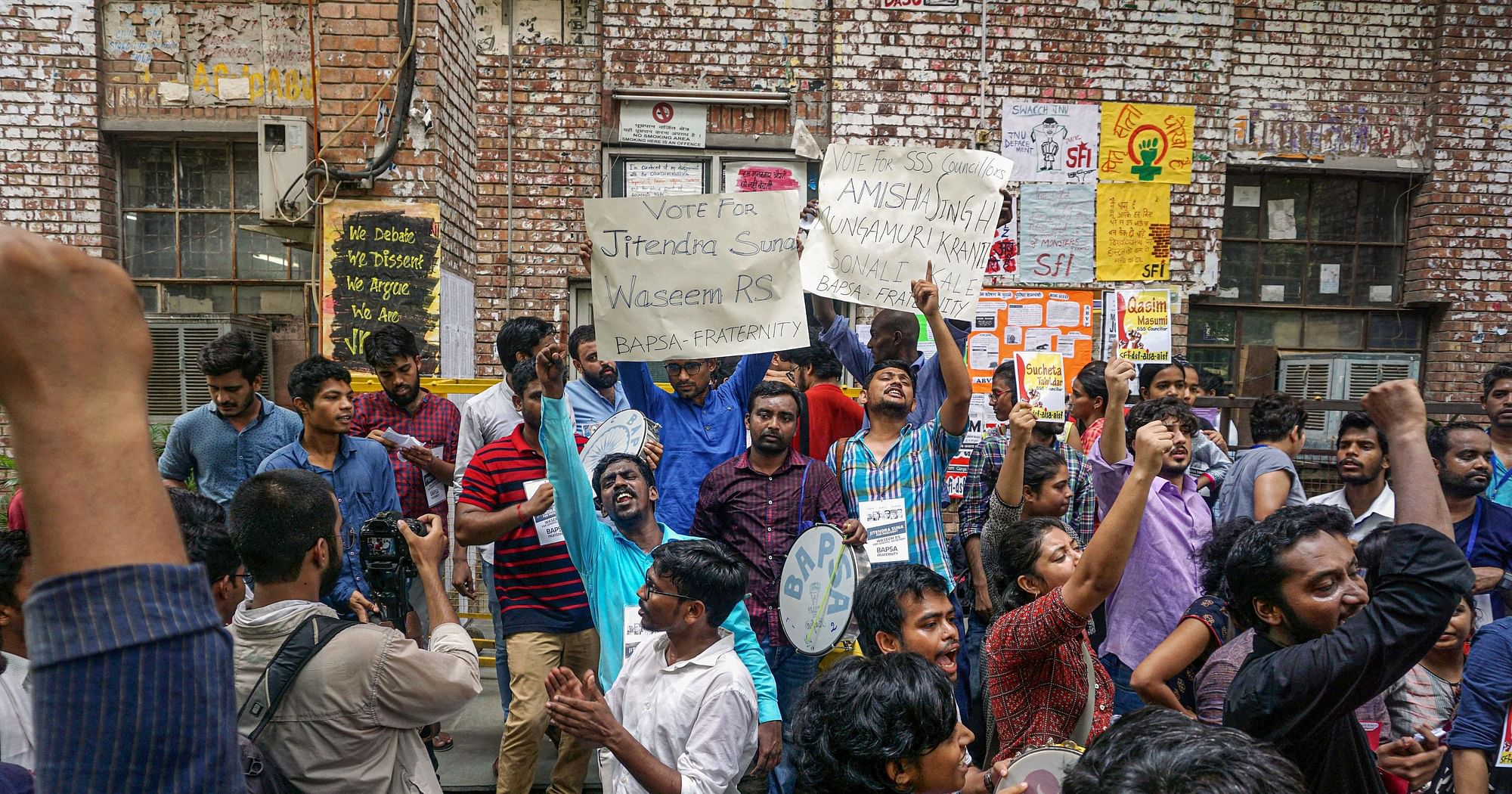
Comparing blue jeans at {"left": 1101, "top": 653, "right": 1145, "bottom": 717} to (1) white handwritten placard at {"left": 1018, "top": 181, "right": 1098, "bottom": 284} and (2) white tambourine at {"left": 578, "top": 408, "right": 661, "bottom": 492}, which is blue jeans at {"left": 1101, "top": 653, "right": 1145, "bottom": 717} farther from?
(1) white handwritten placard at {"left": 1018, "top": 181, "right": 1098, "bottom": 284}

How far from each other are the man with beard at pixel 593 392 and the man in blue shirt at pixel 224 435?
4.34 feet

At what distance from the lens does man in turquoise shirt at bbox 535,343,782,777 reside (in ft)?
9.90

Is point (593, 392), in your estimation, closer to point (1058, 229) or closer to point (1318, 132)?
point (1058, 229)

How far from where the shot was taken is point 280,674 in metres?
1.91

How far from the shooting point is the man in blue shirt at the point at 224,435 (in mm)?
4016

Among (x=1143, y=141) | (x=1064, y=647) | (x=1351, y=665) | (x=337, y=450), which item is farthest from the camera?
(x=1143, y=141)

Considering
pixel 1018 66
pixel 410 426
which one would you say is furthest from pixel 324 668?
pixel 1018 66

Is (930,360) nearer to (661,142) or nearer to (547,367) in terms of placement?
(547,367)

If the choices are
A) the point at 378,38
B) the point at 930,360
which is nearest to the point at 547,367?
the point at 930,360

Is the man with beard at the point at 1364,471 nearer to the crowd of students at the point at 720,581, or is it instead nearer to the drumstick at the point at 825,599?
the crowd of students at the point at 720,581

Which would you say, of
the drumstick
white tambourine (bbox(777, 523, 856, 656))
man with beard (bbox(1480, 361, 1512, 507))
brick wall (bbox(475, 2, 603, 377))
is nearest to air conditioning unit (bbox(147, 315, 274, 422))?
brick wall (bbox(475, 2, 603, 377))

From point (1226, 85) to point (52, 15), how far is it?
9269 millimetres

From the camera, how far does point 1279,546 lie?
195 cm

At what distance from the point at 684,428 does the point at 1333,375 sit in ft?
23.1
